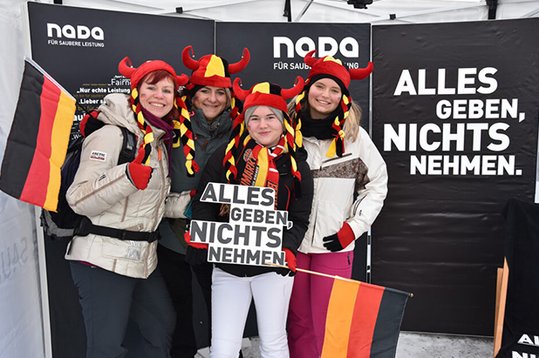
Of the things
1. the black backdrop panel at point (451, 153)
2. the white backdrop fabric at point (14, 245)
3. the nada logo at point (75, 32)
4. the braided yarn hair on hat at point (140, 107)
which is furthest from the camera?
the black backdrop panel at point (451, 153)

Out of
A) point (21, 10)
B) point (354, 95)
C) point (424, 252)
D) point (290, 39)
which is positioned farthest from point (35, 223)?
point (424, 252)

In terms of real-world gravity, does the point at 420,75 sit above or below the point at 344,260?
above

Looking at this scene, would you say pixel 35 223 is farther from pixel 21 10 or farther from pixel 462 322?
pixel 462 322

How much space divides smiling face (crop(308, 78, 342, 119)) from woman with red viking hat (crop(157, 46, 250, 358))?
42 cm

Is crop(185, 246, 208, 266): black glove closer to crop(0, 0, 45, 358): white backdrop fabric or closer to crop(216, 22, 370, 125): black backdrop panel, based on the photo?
crop(0, 0, 45, 358): white backdrop fabric

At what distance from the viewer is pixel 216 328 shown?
7.00 feet

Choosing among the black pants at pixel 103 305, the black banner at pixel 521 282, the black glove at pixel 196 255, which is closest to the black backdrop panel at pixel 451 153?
the black banner at pixel 521 282

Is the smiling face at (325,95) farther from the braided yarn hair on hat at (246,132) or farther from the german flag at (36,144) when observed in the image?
the german flag at (36,144)

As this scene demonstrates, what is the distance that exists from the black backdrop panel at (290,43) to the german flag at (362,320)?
4.98ft

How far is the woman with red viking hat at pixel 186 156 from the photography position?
2258 mm

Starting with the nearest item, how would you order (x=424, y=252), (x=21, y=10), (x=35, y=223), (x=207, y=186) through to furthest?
(x=207, y=186)
(x=21, y=10)
(x=35, y=223)
(x=424, y=252)

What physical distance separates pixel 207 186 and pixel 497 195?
2096 millimetres

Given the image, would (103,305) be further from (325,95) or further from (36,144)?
(325,95)

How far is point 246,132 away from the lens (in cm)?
221
